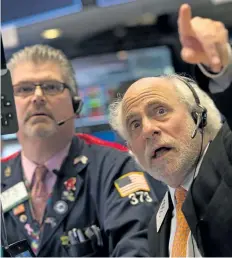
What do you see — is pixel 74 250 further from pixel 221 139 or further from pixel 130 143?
pixel 221 139

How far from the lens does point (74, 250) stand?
4.25ft

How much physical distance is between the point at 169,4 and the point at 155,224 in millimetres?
641

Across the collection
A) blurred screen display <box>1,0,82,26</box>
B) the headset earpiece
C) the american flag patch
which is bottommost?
the american flag patch

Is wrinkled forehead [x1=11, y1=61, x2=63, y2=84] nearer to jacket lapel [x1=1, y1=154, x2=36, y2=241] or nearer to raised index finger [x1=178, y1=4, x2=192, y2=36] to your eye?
jacket lapel [x1=1, y1=154, x2=36, y2=241]

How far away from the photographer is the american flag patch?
1.27 m

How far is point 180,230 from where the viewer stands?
46.1 inches

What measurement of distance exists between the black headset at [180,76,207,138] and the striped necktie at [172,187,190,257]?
0.54 feet

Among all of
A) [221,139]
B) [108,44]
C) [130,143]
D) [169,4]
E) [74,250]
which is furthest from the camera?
[108,44]

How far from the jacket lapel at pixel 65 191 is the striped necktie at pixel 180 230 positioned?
1.00 feet

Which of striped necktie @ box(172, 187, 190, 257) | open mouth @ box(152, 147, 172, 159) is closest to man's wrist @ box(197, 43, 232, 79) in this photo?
open mouth @ box(152, 147, 172, 159)

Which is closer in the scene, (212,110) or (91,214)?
(212,110)

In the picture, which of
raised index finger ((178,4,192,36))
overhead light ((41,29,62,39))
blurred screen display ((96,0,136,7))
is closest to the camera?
raised index finger ((178,4,192,36))

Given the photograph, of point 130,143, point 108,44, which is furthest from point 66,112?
point 108,44

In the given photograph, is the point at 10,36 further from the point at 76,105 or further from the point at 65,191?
the point at 65,191
